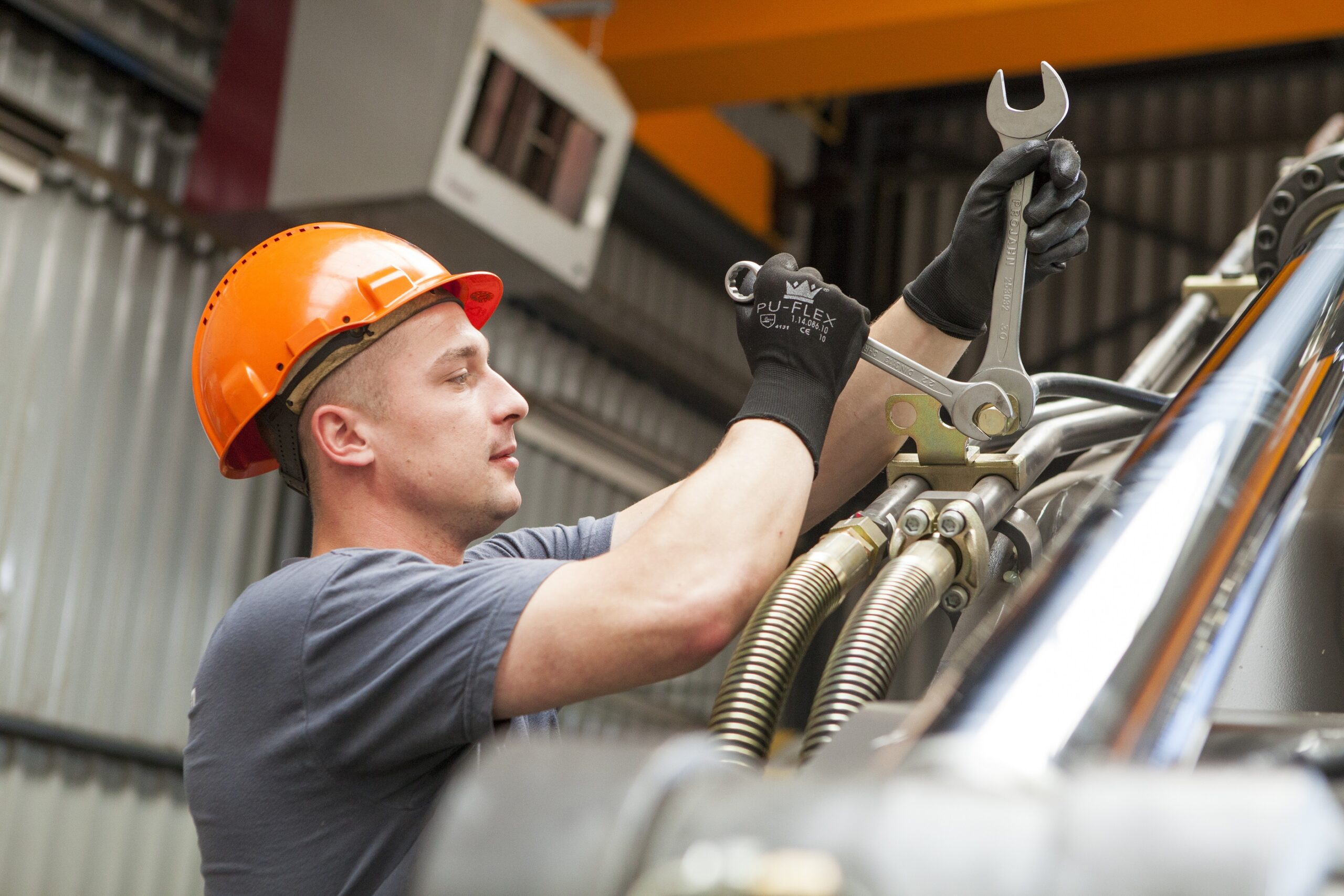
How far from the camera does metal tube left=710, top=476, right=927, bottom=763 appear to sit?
35.7 inches

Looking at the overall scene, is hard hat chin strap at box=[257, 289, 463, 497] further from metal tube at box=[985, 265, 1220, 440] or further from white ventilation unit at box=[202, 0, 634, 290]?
white ventilation unit at box=[202, 0, 634, 290]

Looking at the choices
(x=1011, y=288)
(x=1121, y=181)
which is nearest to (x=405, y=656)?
(x=1011, y=288)

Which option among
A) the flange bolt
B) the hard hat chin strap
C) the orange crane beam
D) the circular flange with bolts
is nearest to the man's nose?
the hard hat chin strap

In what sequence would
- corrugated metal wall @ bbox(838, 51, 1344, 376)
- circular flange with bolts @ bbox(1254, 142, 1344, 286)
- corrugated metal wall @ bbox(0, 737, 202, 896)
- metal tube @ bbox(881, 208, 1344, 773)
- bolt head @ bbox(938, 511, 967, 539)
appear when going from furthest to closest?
corrugated metal wall @ bbox(838, 51, 1344, 376)
corrugated metal wall @ bbox(0, 737, 202, 896)
circular flange with bolts @ bbox(1254, 142, 1344, 286)
bolt head @ bbox(938, 511, 967, 539)
metal tube @ bbox(881, 208, 1344, 773)

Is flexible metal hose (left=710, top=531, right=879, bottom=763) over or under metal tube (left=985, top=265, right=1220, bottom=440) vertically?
under

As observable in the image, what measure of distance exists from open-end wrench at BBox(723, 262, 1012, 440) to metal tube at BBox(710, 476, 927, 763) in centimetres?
9

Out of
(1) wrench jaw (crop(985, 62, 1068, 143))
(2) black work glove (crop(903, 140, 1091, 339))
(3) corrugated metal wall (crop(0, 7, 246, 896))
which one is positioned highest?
(1) wrench jaw (crop(985, 62, 1068, 143))

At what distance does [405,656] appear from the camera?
119 cm

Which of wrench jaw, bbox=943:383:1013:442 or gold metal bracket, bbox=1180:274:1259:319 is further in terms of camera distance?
gold metal bracket, bbox=1180:274:1259:319

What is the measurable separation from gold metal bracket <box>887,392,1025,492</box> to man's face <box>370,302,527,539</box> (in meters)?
0.45

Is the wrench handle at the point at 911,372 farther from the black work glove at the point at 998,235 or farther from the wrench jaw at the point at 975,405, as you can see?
the black work glove at the point at 998,235

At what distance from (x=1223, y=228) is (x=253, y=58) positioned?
207 inches

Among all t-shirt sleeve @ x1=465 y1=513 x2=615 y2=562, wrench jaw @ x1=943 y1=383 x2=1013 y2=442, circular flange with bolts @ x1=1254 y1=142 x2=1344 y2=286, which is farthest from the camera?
t-shirt sleeve @ x1=465 y1=513 x2=615 y2=562

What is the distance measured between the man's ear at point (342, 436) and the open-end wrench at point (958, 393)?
578 millimetres
